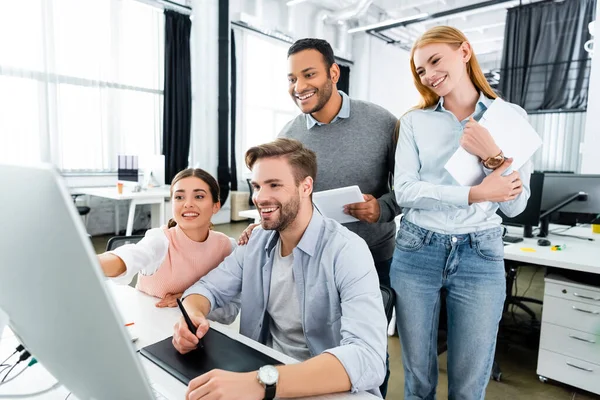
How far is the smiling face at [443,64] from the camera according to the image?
130 centimetres

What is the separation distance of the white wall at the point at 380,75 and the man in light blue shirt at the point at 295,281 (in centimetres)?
770

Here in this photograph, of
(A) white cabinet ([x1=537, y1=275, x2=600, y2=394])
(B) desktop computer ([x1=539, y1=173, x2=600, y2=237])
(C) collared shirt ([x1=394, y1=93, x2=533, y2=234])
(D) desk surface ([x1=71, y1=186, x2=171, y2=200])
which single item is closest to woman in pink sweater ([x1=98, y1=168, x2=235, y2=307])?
(C) collared shirt ([x1=394, y1=93, x2=533, y2=234])

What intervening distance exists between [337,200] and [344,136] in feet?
1.05

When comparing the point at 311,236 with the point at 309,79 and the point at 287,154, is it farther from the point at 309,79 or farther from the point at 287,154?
the point at 309,79

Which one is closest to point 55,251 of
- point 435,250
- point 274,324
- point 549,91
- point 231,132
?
point 274,324

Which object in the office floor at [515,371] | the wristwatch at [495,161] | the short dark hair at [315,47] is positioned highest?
the short dark hair at [315,47]

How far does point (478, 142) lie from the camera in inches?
48.6

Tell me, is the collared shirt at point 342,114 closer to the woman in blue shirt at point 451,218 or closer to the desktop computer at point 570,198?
the woman in blue shirt at point 451,218

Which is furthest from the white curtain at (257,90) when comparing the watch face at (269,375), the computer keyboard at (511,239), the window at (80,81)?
the watch face at (269,375)

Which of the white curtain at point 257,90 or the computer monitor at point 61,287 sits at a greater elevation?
the white curtain at point 257,90

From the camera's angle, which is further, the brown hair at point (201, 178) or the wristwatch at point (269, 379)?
the brown hair at point (201, 178)

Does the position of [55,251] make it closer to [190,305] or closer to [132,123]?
[190,305]

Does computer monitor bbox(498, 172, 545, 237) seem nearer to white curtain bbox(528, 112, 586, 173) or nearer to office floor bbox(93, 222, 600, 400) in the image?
office floor bbox(93, 222, 600, 400)

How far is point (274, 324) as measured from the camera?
1257mm
